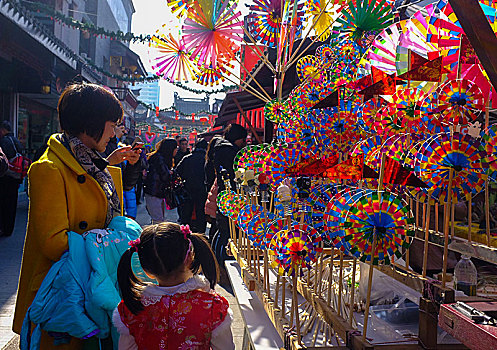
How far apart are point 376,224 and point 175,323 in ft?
2.62

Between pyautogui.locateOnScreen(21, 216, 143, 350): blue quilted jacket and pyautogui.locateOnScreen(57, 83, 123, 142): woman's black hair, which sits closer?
pyautogui.locateOnScreen(21, 216, 143, 350): blue quilted jacket

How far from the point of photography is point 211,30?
8.48 feet

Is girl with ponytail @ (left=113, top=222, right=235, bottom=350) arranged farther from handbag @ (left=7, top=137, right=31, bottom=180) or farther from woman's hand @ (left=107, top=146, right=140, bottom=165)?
handbag @ (left=7, top=137, right=31, bottom=180)

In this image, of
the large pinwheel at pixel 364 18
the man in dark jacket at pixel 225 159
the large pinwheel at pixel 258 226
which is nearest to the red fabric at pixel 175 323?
the large pinwheel at pixel 258 226

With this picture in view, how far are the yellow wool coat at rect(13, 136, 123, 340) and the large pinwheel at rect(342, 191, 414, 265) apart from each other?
3.18ft

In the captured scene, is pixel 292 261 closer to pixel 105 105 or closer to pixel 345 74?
pixel 105 105

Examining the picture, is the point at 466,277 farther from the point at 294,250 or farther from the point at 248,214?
the point at 248,214

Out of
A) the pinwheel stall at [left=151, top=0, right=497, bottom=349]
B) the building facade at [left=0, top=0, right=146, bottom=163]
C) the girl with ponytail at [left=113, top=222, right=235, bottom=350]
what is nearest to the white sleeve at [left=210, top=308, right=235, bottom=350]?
the girl with ponytail at [left=113, top=222, right=235, bottom=350]

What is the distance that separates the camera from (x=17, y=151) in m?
5.85

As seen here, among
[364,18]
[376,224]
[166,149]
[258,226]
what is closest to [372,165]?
[376,224]

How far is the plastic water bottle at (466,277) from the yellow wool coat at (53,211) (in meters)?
1.34

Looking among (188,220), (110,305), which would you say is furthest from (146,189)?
(110,305)

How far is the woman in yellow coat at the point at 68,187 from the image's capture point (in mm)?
1496

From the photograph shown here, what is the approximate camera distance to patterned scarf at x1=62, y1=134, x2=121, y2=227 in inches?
63.7
